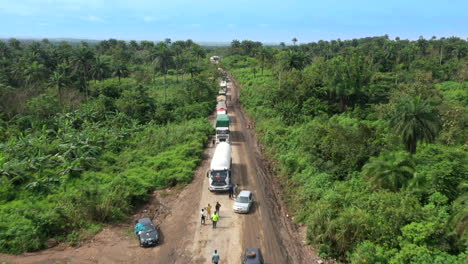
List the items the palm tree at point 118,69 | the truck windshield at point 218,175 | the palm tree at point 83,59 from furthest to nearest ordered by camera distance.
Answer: the palm tree at point 118,69 → the palm tree at point 83,59 → the truck windshield at point 218,175

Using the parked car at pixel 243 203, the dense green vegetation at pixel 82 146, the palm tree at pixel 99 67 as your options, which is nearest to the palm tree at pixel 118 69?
the dense green vegetation at pixel 82 146

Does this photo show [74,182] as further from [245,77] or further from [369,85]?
[245,77]

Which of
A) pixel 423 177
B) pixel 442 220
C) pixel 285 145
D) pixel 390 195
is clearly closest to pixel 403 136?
pixel 423 177

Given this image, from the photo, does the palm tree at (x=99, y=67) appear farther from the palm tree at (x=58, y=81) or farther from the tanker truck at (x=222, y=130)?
the tanker truck at (x=222, y=130)

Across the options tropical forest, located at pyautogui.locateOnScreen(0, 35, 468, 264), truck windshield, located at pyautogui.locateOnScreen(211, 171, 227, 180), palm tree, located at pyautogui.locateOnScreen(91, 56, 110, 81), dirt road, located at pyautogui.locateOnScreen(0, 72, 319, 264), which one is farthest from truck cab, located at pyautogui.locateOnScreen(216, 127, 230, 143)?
palm tree, located at pyautogui.locateOnScreen(91, 56, 110, 81)

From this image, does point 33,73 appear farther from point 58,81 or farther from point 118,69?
point 118,69

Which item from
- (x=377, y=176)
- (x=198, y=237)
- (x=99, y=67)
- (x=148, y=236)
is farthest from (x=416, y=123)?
(x=99, y=67)
